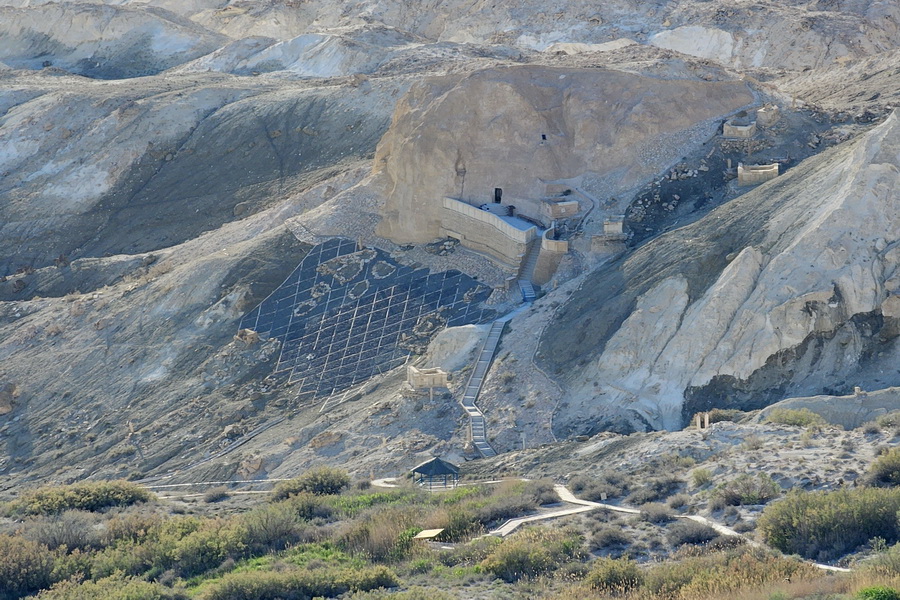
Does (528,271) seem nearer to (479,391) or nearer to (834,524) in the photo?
(479,391)

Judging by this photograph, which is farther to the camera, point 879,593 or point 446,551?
point 446,551

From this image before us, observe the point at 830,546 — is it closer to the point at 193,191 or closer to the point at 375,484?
the point at 375,484

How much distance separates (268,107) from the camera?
60.5 metres

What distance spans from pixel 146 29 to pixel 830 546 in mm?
75614

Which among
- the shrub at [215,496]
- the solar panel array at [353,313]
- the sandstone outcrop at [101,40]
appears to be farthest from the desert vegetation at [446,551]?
the sandstone outcrop at [101,40]

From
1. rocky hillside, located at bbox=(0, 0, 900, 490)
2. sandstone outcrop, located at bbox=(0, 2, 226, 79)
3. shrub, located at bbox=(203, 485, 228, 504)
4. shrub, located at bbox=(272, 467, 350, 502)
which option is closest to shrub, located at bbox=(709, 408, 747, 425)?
rocky hillside, located at bbox=(0, 0, 900, 490)

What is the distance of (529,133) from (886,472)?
22.7 metres

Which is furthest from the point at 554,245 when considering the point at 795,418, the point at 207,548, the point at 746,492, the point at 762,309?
the point at 207,548

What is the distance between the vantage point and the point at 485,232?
37656 mm

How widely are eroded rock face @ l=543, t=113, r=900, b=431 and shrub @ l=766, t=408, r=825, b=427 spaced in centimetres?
320

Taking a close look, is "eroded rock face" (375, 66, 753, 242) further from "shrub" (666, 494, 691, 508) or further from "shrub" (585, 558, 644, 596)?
"shrub" (585, 558, 644, 596)

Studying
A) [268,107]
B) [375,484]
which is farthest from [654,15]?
[375,484]

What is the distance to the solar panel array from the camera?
34.9 meters

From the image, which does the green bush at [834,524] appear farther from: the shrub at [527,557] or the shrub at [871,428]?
the shrub at [871,428]
